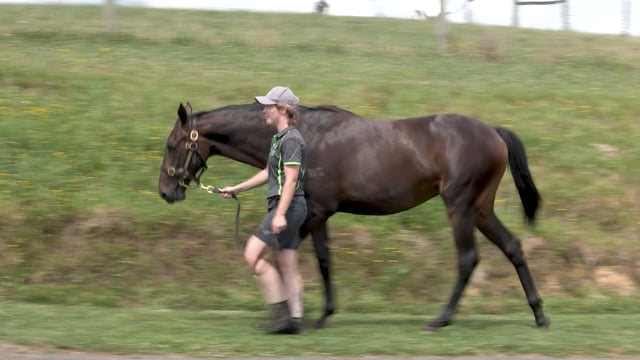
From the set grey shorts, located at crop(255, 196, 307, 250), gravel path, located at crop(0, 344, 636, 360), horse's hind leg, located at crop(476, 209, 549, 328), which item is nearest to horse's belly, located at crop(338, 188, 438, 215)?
horse's hind leg, located at crop(476, 209, 549, 328)

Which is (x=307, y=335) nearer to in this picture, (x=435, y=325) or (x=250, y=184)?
(x=435, y=325)

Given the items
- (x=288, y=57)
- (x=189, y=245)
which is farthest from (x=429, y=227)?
(x=288, y=57)

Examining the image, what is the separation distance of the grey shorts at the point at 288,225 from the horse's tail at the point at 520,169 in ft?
7.26

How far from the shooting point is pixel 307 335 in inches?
329

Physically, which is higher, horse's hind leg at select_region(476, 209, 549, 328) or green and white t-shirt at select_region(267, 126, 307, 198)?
green and white t-shirt at select_region(267, 126, 307, 198)

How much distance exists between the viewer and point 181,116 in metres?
8.70

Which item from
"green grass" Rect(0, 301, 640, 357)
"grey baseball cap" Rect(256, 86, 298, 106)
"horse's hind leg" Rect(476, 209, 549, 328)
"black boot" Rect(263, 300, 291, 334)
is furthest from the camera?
"horse's hind leg" Rect(476, 209, 549, 328)

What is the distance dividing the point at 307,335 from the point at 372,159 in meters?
1.73

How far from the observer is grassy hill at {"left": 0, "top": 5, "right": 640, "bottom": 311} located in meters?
10.9

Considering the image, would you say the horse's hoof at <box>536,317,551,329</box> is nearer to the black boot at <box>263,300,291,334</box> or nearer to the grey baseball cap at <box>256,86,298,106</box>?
the black boot at <box>263,300,291,334</box>

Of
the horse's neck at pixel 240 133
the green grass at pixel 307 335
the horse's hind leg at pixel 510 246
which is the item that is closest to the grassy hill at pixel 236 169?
the green grass at pixel 307 335

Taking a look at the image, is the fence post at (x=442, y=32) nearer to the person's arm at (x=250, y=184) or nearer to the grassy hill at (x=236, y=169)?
the grassy hill at (x=236, y=169)

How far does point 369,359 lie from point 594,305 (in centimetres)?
404

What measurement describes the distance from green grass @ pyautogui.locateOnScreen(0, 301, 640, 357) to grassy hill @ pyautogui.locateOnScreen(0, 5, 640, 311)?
1.09 m
